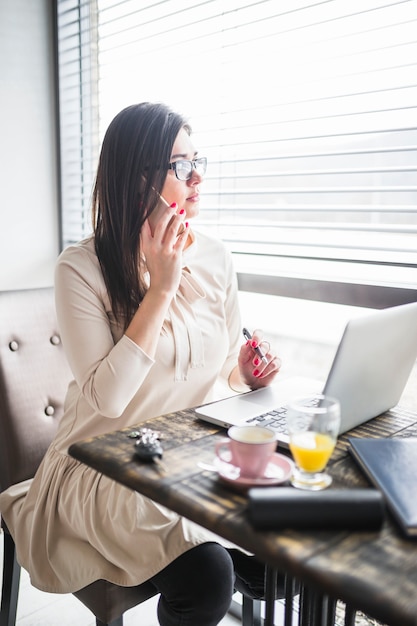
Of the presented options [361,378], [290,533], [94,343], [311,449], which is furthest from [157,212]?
[290,533]

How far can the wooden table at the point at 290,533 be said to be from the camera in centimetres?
58

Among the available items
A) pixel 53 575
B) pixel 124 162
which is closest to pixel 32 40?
pixel 124 162

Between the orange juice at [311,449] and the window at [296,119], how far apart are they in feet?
2.48

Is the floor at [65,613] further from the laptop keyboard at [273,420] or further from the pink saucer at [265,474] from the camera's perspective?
the pink saucer at [265,474]

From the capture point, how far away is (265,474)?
2.66 ft

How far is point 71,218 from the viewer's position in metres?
2.41

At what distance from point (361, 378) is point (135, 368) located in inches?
17.1

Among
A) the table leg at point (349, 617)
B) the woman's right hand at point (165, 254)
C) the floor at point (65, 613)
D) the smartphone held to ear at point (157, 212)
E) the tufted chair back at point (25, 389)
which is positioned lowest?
the floor at point (65, 613)

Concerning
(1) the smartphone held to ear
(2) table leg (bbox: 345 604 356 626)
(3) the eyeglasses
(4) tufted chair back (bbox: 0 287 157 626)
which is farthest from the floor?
(3) the eyeglasses

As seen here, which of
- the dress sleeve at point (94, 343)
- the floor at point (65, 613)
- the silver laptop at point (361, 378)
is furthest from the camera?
the floor at point (65, 613)

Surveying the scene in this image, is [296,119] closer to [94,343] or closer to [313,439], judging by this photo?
[94,343]

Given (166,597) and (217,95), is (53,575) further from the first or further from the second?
(217,95)

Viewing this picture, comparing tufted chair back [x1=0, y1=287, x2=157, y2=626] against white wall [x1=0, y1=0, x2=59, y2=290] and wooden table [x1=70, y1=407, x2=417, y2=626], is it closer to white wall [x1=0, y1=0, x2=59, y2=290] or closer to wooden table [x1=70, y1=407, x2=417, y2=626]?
wooden table [x1=70, y1=407, x2=417, y2=626]

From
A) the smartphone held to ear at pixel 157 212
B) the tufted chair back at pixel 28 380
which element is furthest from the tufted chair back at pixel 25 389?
the smartphone held to ear at pixel 157 212
